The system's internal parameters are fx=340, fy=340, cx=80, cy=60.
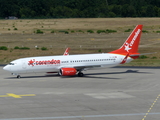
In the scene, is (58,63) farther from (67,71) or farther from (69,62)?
(67,71)

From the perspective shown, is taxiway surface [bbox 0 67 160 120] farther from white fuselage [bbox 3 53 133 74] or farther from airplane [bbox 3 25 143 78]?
white fuselage [bbox 3 53 133 74]

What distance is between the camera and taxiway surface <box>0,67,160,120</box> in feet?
113

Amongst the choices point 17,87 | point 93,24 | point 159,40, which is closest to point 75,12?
point 93,24

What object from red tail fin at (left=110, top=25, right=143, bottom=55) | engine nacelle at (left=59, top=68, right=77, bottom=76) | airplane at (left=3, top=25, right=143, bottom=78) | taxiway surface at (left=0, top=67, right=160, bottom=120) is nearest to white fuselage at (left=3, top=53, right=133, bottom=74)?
airplane at (left=3, top=25, right=143, bottom=78)

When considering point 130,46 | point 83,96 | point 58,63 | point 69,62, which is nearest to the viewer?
point 83,96

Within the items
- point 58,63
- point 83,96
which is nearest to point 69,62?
point 58,63

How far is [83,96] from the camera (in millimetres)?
43938

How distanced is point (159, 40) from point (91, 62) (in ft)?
185

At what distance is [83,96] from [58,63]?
17262mm

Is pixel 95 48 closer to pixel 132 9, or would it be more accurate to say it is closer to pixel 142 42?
pixel 142 42

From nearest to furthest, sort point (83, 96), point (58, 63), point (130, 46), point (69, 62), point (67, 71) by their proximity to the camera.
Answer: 1. point (83, 96)
2. point (67, 71)
3. point (58, 63)
4. point (69, 62)
5. point (130, 46)

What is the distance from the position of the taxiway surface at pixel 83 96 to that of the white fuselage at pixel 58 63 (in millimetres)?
1893

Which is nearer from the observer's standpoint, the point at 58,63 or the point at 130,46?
the point at 58,63

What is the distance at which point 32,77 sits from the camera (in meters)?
61.5
